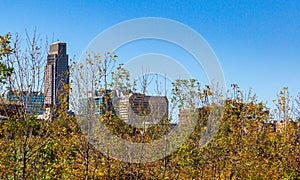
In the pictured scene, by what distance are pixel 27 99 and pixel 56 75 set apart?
2.33ft

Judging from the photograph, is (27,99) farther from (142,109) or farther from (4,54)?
(142,109)

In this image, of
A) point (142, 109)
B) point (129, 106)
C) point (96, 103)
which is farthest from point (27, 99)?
point (142, 109)

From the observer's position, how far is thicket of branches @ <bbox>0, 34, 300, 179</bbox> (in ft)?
21.3

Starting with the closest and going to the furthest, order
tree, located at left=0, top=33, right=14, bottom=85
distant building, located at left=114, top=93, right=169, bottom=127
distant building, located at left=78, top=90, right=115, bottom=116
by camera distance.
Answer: tree, located at left=0, top=33, right=14, bottom=85, distant building, located at left=78, top=90, right=115, bottom=116, distant building, located at left=114, top=93, right=169, bottom=127

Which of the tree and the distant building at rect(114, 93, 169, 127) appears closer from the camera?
the tree

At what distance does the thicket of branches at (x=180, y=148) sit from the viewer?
6.49 metres

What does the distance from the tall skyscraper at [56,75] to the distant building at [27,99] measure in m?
0.15

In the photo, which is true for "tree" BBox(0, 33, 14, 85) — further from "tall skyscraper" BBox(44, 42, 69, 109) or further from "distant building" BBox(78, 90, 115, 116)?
"distant building" BBox(78, 90, 115, 116)

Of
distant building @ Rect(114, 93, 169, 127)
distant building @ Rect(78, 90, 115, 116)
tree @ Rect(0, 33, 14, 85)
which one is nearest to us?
tree @ Rect(0, 33, 14, 85)

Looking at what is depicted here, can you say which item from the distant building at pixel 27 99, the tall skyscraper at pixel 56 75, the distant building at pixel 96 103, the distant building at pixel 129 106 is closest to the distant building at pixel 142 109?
the distant building at pixel 129 106

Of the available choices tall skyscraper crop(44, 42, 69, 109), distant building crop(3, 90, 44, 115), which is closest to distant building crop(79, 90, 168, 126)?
tall skyscraper crop(44, 42, 69, 109)

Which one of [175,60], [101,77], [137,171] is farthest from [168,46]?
[137,171]

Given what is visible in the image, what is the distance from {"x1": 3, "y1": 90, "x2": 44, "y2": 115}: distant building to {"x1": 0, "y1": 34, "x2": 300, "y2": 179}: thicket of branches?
10 centimetres

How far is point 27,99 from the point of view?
20.5ft
